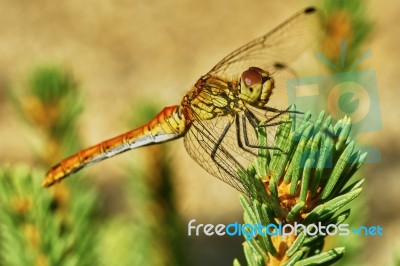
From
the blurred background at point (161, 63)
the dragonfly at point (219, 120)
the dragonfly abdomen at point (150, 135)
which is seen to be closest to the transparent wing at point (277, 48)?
the dragonfly at point (219, 120)

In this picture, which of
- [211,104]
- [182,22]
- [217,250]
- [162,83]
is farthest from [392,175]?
[211,104]

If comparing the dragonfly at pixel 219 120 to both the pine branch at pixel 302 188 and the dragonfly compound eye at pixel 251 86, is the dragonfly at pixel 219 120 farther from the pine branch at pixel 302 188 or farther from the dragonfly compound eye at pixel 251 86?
the pine branch at pixel 302 188

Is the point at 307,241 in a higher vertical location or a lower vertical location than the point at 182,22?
lower

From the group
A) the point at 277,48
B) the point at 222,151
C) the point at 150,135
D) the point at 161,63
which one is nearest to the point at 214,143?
the point at 222,151

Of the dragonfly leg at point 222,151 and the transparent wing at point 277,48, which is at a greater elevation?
the transparent wing at point 277,48

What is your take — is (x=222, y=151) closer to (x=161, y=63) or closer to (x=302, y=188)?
(x=302, y=188)

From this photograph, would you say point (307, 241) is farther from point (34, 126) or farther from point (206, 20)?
point (206, 20)

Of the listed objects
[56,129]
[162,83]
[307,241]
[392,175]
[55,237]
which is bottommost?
[307,241]
